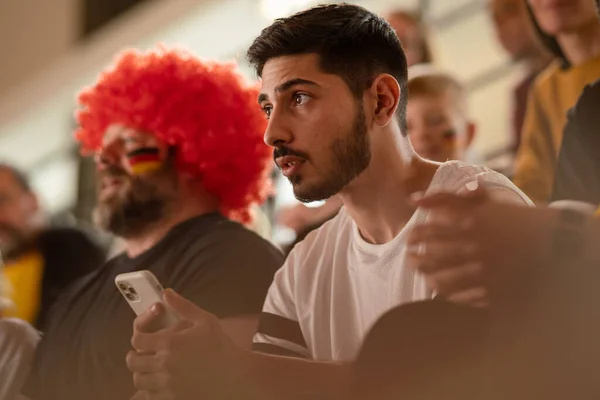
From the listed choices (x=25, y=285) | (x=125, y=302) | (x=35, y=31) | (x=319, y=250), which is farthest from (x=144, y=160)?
(x=35, y=31)

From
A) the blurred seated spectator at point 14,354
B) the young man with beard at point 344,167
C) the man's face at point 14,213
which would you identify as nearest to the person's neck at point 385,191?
the young man with beard at point 344,167

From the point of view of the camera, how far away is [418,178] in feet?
2.83

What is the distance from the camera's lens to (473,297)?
0.65 metres

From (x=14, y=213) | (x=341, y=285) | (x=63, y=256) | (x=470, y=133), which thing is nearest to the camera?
(x=341, y=285)

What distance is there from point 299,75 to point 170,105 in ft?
1.40

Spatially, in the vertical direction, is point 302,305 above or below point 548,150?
below

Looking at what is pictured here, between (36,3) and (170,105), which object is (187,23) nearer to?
(36,3)

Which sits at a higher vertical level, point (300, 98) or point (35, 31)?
point (35, 31)

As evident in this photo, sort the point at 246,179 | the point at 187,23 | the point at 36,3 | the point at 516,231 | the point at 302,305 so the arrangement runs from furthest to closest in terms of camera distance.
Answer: the point at 36,3 < the point at 187,23 < the point at 246,179 < the point at 302,305 < the point at 516,231

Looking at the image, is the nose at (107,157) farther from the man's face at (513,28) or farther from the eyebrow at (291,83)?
the man's face at (513,28)

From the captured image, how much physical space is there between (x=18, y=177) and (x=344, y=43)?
1206mm

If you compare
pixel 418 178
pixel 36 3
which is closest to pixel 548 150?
pixel 418 178

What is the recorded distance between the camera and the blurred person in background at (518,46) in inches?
54.7

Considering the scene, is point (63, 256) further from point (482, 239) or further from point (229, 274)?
point (482, 239)
